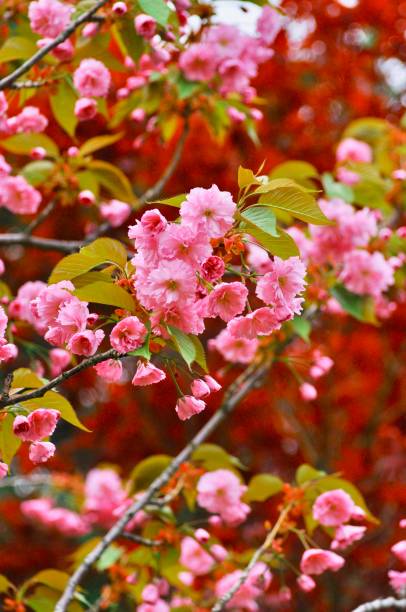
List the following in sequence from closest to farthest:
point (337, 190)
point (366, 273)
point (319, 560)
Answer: point (319, 560)
point (366, 273)
point (337, 190)

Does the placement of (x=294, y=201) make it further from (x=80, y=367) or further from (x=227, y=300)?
(x=80, y=367)

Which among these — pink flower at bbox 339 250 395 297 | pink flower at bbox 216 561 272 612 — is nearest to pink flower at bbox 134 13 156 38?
pink flower at bbox 339 250 395 297

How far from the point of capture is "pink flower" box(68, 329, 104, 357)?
3.09ft

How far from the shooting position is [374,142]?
2766 millimetres

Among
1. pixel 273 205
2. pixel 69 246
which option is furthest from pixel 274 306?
pixel 69 246

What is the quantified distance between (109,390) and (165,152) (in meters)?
1.99

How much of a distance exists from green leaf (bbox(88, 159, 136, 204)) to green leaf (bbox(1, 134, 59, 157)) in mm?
116

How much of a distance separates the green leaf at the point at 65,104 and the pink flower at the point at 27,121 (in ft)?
0.24

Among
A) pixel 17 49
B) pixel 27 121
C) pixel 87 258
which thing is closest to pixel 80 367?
pixel 87 258

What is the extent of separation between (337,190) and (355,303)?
0.34 meters

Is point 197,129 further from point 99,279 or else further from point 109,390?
point 99,279

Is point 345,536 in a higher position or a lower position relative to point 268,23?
lower

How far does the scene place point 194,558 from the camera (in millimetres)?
2104

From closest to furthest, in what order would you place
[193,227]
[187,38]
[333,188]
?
[193,227], [187,38], [333,188]
